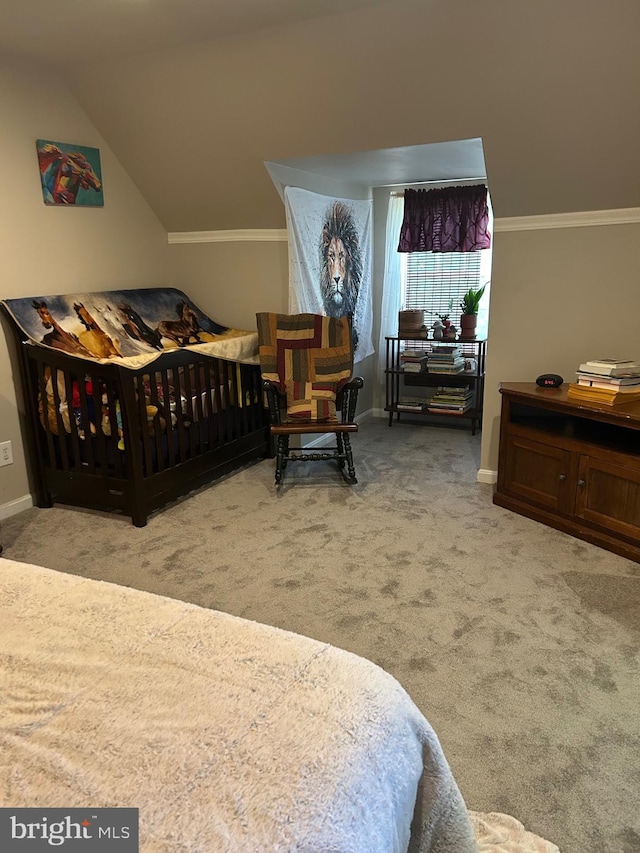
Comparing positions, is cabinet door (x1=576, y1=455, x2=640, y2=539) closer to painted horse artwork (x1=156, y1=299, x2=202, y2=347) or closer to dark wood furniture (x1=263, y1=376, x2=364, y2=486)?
dark wood furniture (x1=263, y1=376, x2=364, y2=486)

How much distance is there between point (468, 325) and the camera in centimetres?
457

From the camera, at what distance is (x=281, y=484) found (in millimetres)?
3557

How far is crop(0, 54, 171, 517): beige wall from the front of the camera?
3.04m

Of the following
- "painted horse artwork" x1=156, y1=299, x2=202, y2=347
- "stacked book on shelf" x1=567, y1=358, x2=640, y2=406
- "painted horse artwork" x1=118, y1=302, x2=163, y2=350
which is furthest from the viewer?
"painted horse artwork" x1=156, y1=299, x2=202, y2=347

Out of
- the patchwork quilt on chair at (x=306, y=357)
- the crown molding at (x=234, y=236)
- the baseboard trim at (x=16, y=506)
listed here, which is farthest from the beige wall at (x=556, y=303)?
the baseboard trim at (x=16, y=506)

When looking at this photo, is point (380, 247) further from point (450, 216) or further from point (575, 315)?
point (575, 315)

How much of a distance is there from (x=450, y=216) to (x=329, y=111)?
1812 millimetres

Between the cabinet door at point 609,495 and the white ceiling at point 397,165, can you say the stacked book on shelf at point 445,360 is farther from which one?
the cabinet door at point 609,495

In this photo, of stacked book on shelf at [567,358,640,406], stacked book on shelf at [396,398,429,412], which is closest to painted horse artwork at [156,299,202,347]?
stacked book on shelf at [396,398,429,412]

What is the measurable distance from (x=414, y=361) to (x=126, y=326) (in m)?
2.24

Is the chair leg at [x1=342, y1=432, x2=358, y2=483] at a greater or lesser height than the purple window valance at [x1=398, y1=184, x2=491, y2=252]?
lesser

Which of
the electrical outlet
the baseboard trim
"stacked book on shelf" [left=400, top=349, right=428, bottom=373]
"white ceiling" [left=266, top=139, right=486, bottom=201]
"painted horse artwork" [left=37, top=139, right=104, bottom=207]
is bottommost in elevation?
the baseboard trim

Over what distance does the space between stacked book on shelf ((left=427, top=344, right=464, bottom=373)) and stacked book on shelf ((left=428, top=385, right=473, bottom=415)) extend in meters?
0.16

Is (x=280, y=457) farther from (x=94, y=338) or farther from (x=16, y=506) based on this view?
(x=16, y=506)
